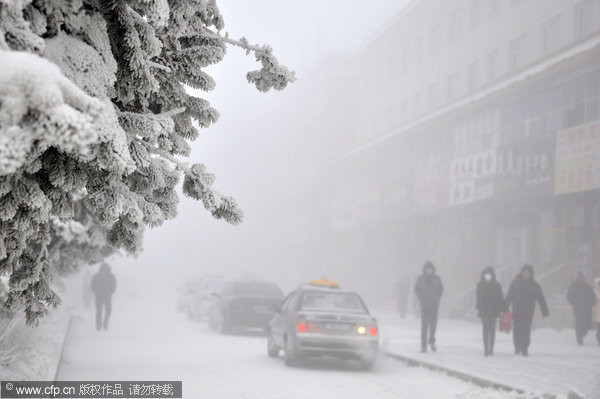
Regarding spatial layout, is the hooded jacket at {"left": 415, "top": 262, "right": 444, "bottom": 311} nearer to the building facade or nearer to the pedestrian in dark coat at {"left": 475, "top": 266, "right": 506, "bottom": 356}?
the pedestrian in dark coat at {"left": 475, "top": 266, "right": 506, "bottom": 356}

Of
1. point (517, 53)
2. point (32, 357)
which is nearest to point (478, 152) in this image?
point (517, 53)

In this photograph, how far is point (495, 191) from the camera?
96.1ft

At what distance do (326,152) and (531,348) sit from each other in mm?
44188

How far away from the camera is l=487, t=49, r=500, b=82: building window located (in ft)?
118

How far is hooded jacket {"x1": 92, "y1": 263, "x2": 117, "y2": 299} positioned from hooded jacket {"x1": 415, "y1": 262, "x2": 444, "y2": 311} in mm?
8728

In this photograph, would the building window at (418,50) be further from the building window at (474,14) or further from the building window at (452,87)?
the building window at (474,14)

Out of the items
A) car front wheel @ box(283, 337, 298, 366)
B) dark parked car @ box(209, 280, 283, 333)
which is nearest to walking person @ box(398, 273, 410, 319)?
dark parked car @ box(209, 280, 283, 333)

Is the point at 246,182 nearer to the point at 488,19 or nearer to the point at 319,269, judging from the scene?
the point at 319,269

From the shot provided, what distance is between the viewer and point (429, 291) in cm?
1691

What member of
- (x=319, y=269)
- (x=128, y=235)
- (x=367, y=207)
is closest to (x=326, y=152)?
(x=319, y=269)

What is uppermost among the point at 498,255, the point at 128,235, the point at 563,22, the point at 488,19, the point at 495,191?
the point at 488,19

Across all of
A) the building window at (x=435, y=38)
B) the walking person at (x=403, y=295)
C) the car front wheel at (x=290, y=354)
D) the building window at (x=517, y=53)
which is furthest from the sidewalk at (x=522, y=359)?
the building window at (x=435, y=38)

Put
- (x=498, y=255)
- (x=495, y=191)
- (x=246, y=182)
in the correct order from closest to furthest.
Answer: (x=495, y=191)
(x=498, y=255)
(x=246, y=182)

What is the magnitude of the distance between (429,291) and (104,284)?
30.1 ft
